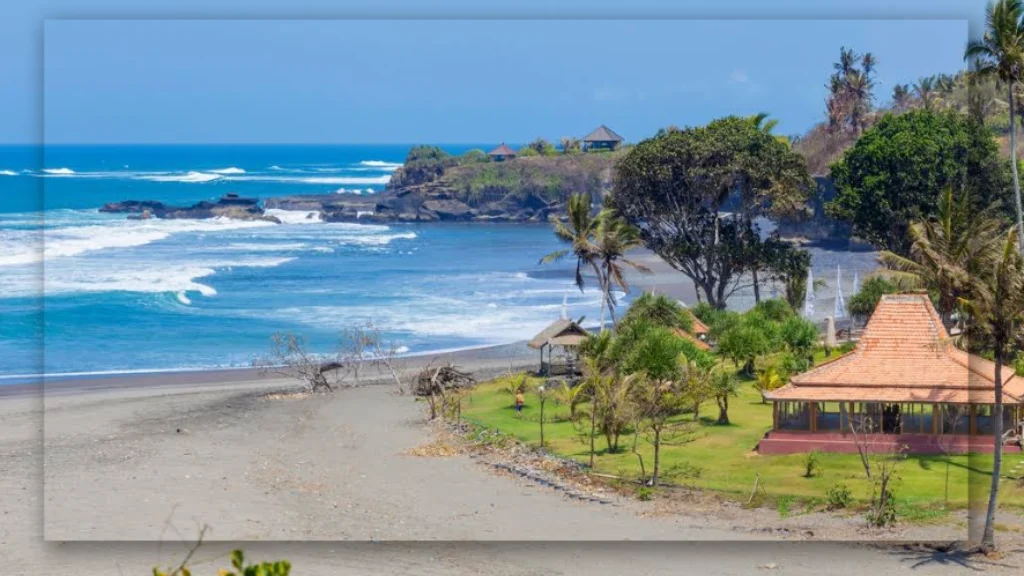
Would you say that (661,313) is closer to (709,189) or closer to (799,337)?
(799,337)

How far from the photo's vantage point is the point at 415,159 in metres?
98.5

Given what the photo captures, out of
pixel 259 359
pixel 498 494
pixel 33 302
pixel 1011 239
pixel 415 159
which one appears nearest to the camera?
pixel 1011 239

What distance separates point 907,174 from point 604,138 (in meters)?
52.0

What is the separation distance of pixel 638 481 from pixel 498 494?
2.06m

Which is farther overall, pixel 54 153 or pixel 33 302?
pixel 54 153

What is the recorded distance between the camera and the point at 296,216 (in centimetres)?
8825

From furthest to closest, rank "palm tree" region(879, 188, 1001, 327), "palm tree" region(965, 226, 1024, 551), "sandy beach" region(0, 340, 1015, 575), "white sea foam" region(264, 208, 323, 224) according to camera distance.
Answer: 1. "white sea foam" region(264, 208, 323, 224)
2. "palm tree" region(879, 188, 1001, 327)
3. "sandy beach" region(0, 340, 1015, 575)
4. "palm tree" region(965, 226, 1024, 551)

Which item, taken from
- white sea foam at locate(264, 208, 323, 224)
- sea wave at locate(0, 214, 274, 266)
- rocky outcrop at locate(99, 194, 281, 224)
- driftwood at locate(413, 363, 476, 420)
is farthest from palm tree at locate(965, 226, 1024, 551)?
white sea foam at locate(264, 208, 323, 224)

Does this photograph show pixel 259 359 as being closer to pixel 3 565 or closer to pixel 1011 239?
pixel 3 565

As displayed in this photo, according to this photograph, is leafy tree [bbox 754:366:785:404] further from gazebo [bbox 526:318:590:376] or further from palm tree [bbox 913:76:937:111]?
palm tree [bbox 913:76:937:111]

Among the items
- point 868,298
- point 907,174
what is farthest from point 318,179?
point 868,298

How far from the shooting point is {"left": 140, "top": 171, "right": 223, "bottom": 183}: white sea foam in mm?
122312

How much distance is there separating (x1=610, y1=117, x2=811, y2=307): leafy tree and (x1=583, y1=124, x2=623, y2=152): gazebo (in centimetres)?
5323

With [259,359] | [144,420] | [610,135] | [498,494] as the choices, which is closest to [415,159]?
[610,135]
